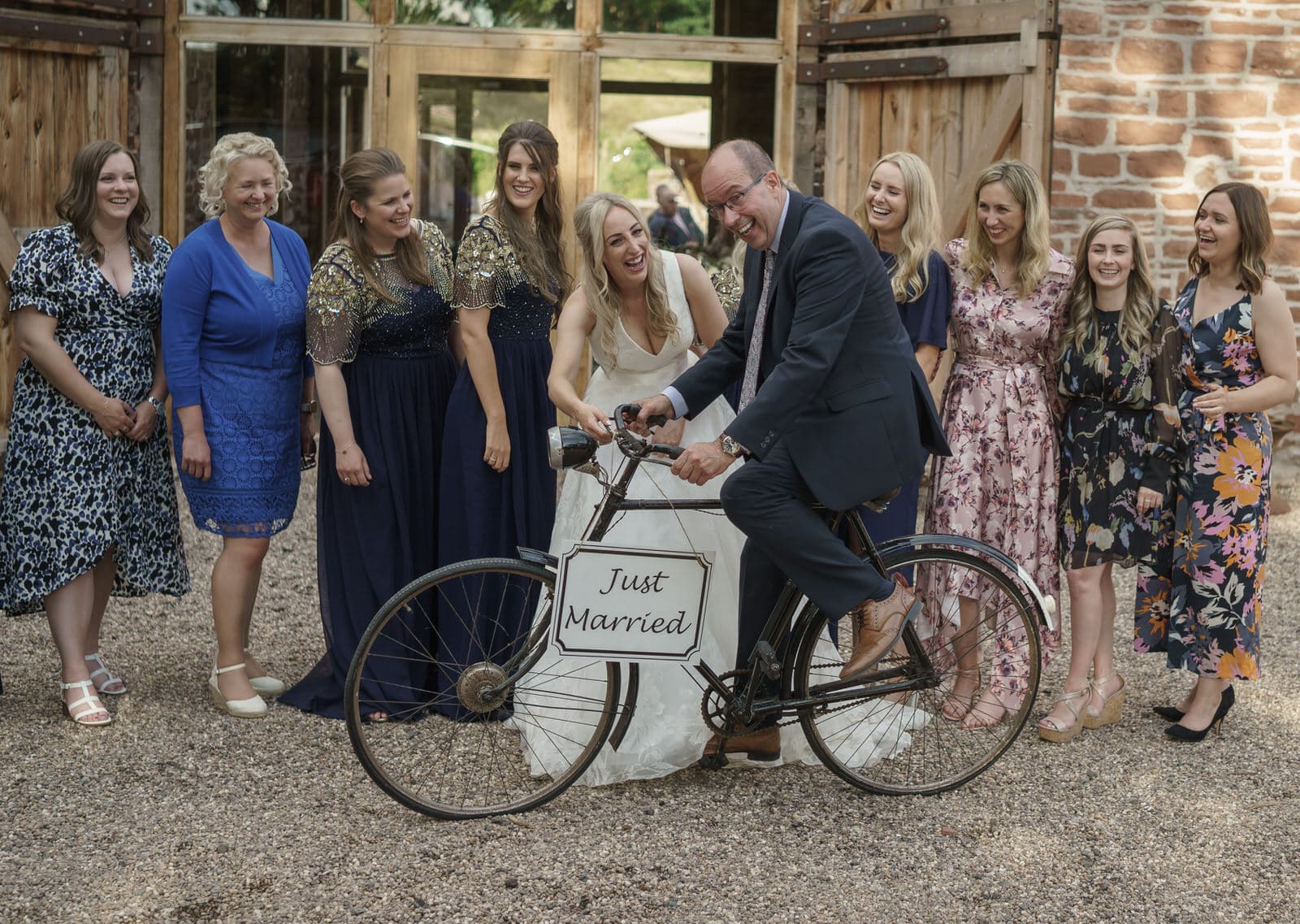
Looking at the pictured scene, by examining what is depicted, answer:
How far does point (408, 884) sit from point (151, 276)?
2.34 metres

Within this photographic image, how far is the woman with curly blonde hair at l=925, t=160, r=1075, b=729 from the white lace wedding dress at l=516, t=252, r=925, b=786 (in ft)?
1.23

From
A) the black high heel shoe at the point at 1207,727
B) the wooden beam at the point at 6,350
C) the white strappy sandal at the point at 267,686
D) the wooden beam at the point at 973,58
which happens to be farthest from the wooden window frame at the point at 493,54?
the black high heel shoe at the point at 1207,727

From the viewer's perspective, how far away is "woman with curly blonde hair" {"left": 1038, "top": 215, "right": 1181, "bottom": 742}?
15.1ft

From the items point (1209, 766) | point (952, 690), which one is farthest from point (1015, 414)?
point (1209, 766)

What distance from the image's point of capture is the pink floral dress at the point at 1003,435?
4.71m

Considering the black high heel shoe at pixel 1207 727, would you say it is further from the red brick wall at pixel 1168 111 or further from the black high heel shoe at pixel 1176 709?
the red brick wall at pixel 1168 111

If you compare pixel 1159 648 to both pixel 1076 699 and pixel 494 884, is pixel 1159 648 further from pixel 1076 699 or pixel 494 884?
pixel 494 884

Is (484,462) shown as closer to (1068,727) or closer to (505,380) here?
(505,380)

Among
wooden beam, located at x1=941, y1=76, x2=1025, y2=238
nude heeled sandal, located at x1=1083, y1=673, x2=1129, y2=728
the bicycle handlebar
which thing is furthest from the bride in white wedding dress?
wooden beam, located at x1=941, y1=76, x2=1025, y2=238

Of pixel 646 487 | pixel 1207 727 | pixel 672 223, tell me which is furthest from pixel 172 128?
pixel 1207 727

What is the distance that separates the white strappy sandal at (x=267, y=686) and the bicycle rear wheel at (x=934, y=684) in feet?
6.45

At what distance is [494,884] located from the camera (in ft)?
11.9

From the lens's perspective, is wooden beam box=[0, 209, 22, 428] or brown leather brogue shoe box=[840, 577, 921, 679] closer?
brown leather brogue shoe box=[840, 577, 921, 679]

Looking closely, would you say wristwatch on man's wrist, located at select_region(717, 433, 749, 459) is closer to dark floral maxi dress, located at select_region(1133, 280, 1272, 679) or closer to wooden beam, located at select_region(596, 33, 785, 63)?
dark floral maxi dress, located at select_region(1133, 280, 1272, 679)
